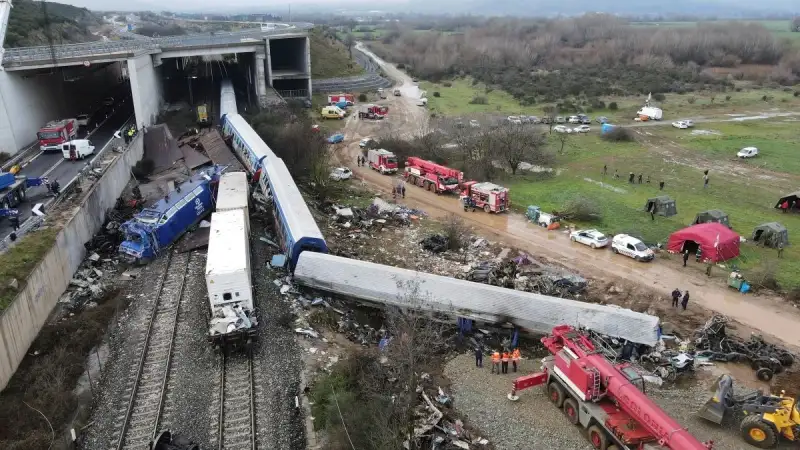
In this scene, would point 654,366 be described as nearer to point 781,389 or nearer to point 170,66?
point 781,389

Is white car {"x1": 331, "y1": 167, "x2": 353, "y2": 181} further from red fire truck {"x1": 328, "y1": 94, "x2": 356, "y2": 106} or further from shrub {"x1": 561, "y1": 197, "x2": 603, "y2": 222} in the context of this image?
red fire truck {"x1": 328, "y1": 94, "x2": 356, "y2": 106}

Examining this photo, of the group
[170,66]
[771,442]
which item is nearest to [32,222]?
[771,442]

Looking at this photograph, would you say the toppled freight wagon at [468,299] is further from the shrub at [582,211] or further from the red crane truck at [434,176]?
the red crane truck at [434,176]

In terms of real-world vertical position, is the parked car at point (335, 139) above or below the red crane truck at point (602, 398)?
below

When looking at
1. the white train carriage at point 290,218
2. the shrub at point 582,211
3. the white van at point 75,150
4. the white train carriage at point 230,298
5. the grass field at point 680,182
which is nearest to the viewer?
the white train carriage at point 230,298

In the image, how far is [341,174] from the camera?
132ft

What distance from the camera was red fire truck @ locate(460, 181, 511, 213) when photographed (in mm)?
33469

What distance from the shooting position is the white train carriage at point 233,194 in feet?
86.3

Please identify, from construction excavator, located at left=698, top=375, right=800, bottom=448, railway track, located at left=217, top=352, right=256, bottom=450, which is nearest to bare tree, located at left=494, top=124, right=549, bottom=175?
construction excavator, located at left=698, top=375, right=800, bottom=448

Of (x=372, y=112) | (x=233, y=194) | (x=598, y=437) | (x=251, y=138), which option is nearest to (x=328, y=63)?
(x=372, y=112)

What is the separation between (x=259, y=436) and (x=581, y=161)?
37515 millimetres

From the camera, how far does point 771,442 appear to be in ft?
48.7

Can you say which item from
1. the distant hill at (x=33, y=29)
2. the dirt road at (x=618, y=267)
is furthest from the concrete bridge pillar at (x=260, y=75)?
the distant hill at (x=33, y=29)

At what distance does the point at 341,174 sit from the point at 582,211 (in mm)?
17097
